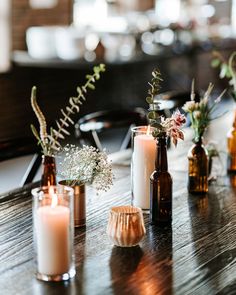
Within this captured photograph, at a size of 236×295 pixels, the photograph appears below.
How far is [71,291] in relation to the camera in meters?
1.44

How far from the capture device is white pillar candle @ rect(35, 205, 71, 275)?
1.47 meters

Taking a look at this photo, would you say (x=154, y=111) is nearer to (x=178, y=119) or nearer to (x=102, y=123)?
(x=178, y=119)

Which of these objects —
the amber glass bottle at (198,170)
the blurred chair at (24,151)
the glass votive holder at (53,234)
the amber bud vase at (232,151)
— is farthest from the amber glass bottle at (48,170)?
the amber bud vase at (232,151)

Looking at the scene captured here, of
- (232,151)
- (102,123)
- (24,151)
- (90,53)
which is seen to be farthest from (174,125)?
(90,53)

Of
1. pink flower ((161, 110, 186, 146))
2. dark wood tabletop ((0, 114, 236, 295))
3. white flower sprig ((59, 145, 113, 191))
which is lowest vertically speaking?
dark wood tabletop ((0, 114, 236, 295))

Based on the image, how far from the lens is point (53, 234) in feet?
4.82

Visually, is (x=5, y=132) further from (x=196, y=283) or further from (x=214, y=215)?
(x=196, y=283)

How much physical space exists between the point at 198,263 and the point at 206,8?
9557 millimetres

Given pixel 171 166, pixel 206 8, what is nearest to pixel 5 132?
pixel 171 166

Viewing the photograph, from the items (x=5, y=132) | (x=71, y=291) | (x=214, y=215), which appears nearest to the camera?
(x=71, y=291)

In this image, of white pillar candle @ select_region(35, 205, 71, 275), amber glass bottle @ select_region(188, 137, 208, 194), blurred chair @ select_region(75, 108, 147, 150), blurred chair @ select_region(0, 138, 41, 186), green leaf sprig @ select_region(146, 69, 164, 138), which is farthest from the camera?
blurred chair @ select_region(75, 108, 147, 150)

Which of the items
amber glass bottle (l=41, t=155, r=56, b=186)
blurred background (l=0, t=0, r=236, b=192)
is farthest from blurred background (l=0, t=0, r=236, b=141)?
amber glass bottle (l=41, t=155, r=56, b=186)

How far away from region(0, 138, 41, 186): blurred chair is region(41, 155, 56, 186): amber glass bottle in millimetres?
834

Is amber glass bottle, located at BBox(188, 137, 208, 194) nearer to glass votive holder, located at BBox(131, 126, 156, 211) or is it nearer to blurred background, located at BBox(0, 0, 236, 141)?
glass votive holder, located at BBox(131, 126, 156, 211)
